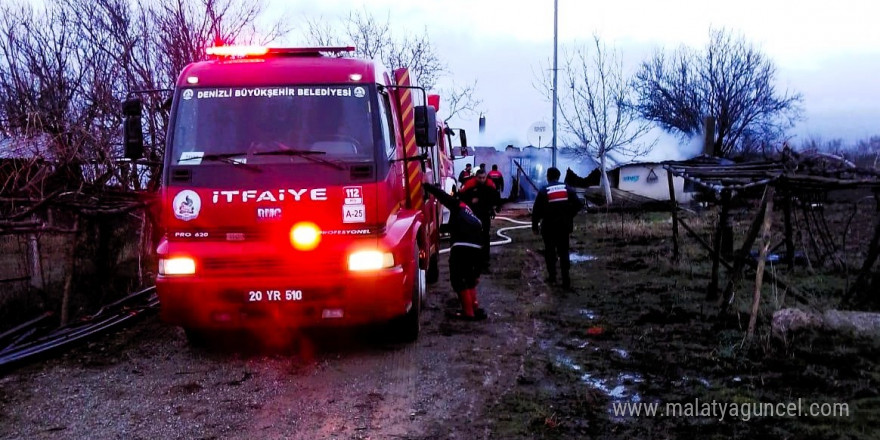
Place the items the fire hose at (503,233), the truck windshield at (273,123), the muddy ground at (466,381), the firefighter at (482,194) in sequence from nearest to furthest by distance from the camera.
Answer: the muddy ground at (466,381) < the truck windshield at (273,123) < the firefighter at (482,194) < the fire hose at (503,233)

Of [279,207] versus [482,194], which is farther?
[482,194]

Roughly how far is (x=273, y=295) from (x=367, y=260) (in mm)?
868

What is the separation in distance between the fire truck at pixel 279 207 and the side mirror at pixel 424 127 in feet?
1.63

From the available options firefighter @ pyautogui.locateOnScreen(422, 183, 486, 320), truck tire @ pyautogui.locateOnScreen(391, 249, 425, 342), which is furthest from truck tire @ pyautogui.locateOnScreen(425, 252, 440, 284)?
truck tire @ pyautogui.locateOnScreen(391, 249, 425, 342)

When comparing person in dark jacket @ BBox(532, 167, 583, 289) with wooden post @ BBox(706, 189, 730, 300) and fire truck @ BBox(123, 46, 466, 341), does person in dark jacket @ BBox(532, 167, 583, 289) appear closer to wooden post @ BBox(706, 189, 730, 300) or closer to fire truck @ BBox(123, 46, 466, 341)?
wooden post @ BBox(706, 189, 730, 300)

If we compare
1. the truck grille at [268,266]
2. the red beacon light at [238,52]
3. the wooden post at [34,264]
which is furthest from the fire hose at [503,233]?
the truck grille at [268,266]

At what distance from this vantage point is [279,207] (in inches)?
248

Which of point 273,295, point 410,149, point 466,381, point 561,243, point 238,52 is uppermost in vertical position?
point 238,52

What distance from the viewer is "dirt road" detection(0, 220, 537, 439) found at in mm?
5121

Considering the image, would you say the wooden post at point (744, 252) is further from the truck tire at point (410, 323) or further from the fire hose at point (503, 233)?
the fire hose at point (503, 233)

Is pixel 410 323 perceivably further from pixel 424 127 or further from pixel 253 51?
pixel 253 51

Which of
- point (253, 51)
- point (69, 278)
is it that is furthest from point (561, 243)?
point (69, 278)

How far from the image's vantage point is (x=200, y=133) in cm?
664

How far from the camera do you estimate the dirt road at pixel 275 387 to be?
512cm
